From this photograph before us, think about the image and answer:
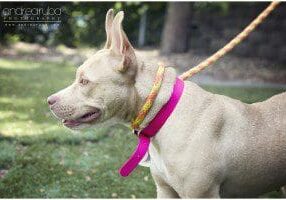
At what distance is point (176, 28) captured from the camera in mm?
10164

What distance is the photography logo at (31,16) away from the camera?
14.1 ft

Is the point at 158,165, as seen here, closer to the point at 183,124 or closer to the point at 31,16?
the point at 183,124

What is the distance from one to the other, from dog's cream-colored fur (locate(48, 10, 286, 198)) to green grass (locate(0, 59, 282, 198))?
1424 millimetres

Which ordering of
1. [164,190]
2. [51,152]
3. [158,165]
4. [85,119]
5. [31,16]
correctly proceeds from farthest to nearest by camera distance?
1. [51,152]
2. [31,16]
3. [164,190]
4. [158,165]
5. [85,119]

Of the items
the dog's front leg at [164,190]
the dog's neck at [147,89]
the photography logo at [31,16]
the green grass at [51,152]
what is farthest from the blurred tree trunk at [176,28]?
the dog's neck at [147,89]

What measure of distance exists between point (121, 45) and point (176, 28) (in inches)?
286

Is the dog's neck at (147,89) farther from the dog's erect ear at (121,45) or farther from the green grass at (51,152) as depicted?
the green grass at (51,152)

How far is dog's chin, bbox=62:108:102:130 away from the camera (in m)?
3.12

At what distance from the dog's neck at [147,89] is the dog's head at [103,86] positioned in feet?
0.13

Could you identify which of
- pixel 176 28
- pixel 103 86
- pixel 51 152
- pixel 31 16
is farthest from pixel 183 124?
pixel 176 28

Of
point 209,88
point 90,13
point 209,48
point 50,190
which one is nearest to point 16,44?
point 90,13

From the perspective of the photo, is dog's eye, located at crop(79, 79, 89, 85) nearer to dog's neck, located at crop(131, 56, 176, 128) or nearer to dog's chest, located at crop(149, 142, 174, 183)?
dog's neck, located at crop(131, 56, 176, 128)

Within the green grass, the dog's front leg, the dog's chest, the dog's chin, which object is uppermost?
the dog's chin

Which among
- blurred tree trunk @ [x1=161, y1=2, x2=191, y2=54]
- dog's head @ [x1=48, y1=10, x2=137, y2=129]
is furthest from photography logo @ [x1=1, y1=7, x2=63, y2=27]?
blurred tree trunk @ [x1=161, y1=2, x2=191, y2=54]
